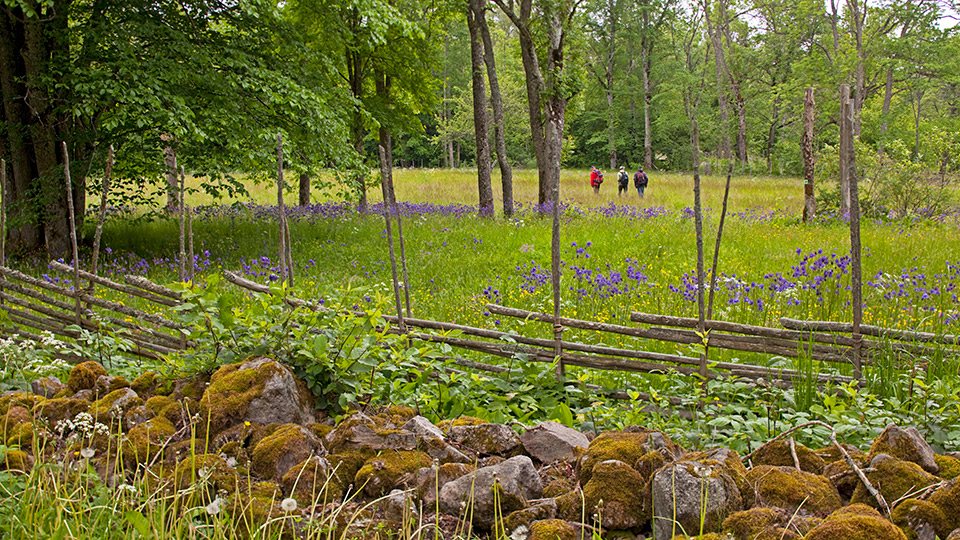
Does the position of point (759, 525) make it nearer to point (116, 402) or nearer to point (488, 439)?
point (488, 439)

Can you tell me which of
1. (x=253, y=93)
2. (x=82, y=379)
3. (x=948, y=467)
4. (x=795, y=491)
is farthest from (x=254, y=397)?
(x=253, y=93)

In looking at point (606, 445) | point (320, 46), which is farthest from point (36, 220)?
point (606, 445)

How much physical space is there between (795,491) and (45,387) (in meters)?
3.49

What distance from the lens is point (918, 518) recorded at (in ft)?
5.88

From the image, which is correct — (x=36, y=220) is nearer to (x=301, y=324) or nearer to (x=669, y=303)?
(x=301, y=324)

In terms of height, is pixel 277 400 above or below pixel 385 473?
above

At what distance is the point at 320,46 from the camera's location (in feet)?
44.6

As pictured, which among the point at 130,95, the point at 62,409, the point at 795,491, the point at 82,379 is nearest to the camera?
the point at 795,491

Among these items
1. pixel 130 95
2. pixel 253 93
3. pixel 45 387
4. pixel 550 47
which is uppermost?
pixel 550 47

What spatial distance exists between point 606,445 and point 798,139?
45.3 metres

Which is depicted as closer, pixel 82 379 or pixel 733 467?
pixel 733 467

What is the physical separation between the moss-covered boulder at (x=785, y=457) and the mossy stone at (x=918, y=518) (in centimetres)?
42

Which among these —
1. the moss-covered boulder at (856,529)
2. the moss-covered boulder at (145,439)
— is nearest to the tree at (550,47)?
the moss-covered boulder at (145,439)

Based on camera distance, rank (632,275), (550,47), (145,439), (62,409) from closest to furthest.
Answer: (145,439) → (62,409) → (632,275) → (550,47)
